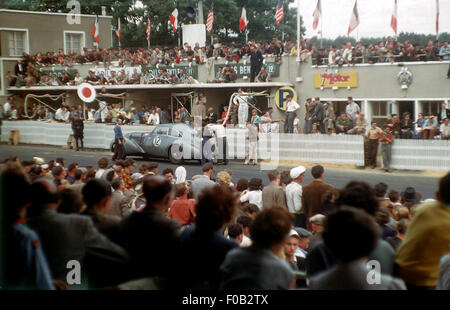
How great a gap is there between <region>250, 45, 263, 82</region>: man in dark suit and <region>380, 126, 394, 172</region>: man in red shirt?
803 centimetres

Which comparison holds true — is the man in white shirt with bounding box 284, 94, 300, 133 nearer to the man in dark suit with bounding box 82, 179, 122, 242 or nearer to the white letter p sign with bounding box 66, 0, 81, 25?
the white letter p sign with bounding box 66, 0, 81, 25

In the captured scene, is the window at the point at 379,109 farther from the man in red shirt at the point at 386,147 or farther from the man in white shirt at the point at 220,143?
the man in white shirt at the point at 220,143

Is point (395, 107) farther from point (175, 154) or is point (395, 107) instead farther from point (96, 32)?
point (96, 32)

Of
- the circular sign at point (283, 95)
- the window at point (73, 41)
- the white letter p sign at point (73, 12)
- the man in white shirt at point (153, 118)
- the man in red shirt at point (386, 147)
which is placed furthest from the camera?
the window at point (73, 41)

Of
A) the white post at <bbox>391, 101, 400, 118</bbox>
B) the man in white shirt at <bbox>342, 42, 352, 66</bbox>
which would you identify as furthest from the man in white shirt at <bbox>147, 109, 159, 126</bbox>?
the white post at <bbox>391, 101, 400, 118</bbox>

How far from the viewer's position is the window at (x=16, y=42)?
76.2 feet

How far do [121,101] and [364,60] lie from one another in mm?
11744

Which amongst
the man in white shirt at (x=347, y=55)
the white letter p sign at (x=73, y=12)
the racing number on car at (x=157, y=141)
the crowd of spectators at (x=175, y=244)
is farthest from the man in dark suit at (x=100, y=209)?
the white letter p sign at (x=73, y=12)

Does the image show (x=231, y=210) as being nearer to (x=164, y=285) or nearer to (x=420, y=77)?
(x=164, y=285)

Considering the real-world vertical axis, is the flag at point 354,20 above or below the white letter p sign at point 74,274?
above

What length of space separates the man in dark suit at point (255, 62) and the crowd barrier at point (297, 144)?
4.63 metres

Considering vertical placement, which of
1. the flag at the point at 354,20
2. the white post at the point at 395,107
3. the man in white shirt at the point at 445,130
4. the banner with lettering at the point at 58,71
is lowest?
the man in white shirt at the point at 445,130

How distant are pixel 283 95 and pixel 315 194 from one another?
17101mm

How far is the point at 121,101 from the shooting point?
1064 inches
